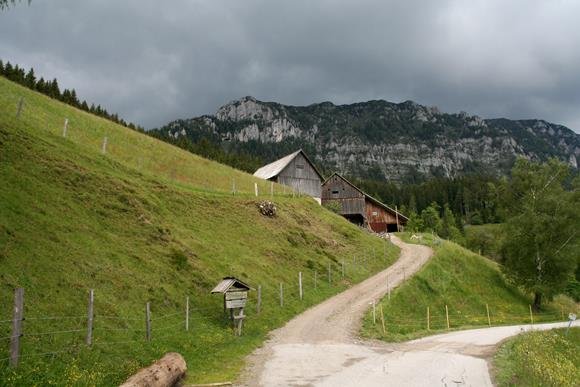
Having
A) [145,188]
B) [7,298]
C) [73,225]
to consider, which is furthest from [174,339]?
[145,188]

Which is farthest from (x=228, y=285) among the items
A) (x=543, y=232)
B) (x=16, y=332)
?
(x=543, y=232)

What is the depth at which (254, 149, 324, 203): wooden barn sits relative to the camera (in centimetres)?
7169

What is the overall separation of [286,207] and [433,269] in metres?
16.4

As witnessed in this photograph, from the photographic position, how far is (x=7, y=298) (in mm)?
14703

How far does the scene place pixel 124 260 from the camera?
21875 mm

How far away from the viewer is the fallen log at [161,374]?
1205 centimetres

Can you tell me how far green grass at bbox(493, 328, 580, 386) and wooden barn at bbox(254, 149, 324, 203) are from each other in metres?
49.0

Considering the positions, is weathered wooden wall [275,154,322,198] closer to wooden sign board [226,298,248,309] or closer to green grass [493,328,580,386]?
wooden sign board [226,298,248,309]

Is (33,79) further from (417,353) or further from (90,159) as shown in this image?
(417,353)

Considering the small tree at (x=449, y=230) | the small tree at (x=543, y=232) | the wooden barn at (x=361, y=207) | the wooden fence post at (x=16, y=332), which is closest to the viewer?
the wooden fence post at (x=16, y=332)

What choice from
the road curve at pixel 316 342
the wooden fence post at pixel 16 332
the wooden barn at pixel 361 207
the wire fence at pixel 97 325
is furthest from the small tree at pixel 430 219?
the wooden fence post at pixel 16 332

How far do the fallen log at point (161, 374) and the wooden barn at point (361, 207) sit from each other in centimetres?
6387

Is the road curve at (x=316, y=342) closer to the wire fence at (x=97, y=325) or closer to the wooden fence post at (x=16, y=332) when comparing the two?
the wire fence at (x=97, y=325)

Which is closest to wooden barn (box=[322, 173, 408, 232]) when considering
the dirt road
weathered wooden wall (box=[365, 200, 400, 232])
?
weathered wooden wall (box=[365, 200, 400, 232])
